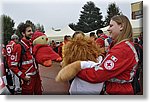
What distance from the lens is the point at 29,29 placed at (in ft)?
7.38

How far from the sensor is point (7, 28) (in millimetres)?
2271

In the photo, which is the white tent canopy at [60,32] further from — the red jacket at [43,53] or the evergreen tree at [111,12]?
the evergreen tree at [111,12]

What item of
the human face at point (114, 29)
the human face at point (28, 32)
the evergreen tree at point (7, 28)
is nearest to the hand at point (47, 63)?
the human face at point (28, 32)

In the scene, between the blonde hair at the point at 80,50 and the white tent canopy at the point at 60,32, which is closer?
the blonde hair at the point at 80,50

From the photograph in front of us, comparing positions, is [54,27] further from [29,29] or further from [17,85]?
[17,85]

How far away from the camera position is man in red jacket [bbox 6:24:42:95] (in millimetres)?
2244

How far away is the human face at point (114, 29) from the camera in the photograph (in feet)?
6.99

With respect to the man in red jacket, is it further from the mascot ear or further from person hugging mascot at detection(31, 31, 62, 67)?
the mascot ear

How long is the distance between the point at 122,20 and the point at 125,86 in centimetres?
50

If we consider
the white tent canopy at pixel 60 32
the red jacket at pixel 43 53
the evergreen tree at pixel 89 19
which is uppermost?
the evergreen tree at pixel 89 19

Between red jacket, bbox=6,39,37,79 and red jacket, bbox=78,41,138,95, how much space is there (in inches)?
17.1

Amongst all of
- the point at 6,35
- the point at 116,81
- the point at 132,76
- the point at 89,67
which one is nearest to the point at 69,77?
the point at 89,67

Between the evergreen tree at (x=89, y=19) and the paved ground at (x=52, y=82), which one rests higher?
the evergreen tree at (x=89, y=19)

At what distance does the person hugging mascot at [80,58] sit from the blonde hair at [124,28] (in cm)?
19
